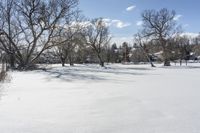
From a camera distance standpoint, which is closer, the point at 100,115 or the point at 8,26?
the point at 100,115

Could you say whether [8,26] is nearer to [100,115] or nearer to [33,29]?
[33,29]

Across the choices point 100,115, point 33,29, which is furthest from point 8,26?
point 100,115

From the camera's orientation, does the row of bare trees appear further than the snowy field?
Yes

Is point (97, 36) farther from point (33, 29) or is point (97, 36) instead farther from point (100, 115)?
point (100, 115)

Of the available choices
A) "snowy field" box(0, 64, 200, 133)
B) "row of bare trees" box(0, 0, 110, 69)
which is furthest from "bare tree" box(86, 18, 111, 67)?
"snowy field" box(0, 64, 200, 133)

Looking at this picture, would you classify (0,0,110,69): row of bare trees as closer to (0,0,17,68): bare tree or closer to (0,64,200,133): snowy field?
(0,0,17,68): bare tree

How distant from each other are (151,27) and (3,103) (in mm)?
44996

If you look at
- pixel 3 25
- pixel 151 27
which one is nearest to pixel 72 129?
pixel 3 25

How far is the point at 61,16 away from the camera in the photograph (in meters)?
32.8

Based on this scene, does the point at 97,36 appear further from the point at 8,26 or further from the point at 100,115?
the point at 100,115

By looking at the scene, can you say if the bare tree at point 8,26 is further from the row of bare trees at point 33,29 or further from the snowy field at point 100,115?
the snowy field at point 100,115

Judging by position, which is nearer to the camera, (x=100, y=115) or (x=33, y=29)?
(x=100, y=115)

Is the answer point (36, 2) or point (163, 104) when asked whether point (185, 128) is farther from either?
point (36, 2)

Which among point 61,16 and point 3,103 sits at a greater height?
point 61,16
